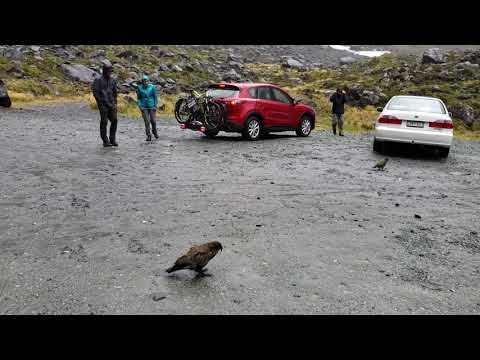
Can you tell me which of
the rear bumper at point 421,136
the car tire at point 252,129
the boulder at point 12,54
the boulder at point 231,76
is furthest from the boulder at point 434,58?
the boulder at point 12,54

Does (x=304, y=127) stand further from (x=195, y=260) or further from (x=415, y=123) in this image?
(x=195, y=260)

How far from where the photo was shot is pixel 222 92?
13.6 metres

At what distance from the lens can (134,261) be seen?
4.59m

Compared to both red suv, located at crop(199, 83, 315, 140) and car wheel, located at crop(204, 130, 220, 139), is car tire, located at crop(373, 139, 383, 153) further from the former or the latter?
car wheel, located at crop(204, 130, 220, 139)

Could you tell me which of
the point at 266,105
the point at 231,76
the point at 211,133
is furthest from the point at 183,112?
the point at 231,76

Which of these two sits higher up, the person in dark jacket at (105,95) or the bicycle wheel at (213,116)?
the person in dark jacket at (105,95)

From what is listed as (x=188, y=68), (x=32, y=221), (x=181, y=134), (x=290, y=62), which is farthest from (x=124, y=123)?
(x=290, y=62)

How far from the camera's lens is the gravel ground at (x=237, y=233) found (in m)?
3.82

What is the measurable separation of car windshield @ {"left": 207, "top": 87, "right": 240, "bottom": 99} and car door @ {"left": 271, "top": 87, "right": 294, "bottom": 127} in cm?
172

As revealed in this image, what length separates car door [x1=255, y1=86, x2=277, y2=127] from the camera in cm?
1416

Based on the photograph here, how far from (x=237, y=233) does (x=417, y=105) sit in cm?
843

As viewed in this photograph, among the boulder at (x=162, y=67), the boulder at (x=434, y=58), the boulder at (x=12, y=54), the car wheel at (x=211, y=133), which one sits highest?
the boulder at (x=434, y=58)

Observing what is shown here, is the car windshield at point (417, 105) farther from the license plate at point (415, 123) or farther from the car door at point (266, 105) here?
the car door at point (266, 105)

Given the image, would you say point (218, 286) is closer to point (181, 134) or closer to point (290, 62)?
point (181, 134)
